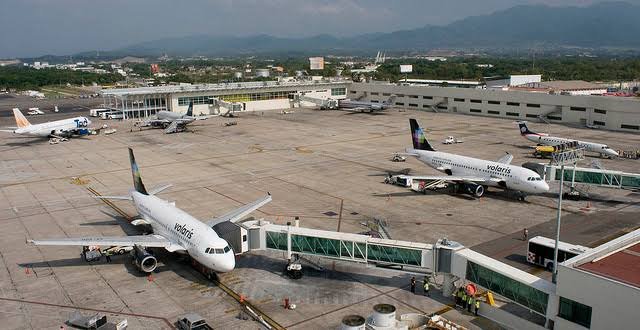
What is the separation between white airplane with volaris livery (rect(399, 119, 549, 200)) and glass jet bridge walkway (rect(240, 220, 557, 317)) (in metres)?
26.2

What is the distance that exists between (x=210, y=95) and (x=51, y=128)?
5130 centimetres

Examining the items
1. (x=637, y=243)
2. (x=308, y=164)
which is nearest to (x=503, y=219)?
(x=637, y=243)

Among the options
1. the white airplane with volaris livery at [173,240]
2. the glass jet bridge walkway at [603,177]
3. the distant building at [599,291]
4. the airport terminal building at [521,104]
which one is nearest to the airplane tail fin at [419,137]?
the glass jet bridge walkway at [603,177]

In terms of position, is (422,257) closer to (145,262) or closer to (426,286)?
(426,286)

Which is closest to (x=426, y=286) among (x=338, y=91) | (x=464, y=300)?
(x=464, y=300)

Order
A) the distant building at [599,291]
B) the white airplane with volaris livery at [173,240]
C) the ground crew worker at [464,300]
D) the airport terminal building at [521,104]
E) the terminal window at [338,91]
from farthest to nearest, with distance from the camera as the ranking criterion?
the terminal window at [338,91] < the airport terminal building at [521,104] < the white airplane with volaris livery at [173,240] < the ground crew worker at [464,300] < the distant building at [599,291]

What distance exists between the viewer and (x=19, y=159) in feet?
287

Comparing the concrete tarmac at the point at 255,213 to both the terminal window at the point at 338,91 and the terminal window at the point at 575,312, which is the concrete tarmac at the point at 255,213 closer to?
the terminal window at the point at 575,312

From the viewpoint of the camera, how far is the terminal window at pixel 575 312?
26016mm

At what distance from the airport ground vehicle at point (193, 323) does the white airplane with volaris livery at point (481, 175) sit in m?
37.0

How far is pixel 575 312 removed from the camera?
26.6m

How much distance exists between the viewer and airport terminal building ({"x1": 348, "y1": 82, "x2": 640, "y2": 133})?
371 ft

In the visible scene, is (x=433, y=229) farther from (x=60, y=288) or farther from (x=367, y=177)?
(x=60, y=288)

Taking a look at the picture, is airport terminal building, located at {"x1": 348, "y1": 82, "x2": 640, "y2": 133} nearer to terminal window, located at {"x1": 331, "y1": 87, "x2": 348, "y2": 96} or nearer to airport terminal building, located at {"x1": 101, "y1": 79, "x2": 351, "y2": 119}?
terminal window, located at {"x1": 331, "y1": 87, "x2": 348, "y2": 96}
